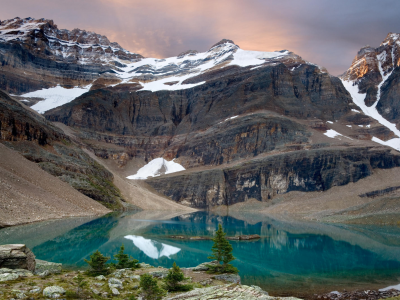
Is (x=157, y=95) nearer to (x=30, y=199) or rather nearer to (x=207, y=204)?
(x=207, y=204)

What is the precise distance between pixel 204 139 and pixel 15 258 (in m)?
110

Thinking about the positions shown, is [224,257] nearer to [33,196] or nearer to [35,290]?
[35,290]

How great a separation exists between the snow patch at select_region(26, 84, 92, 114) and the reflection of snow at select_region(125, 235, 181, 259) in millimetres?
135526

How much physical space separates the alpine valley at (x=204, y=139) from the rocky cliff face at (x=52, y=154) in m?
0.31

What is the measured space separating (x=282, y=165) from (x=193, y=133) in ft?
163

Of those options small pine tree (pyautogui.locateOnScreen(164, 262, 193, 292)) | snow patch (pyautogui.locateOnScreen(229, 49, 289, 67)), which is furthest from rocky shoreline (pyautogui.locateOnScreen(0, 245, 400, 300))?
snow patch (pyautogui.locateOnScreen(229, 49, 289, 67))

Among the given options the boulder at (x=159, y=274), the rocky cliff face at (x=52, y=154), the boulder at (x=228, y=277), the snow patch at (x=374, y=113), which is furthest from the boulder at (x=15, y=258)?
the snow patch at (x=374, y=113)

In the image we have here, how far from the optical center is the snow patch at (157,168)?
387ft

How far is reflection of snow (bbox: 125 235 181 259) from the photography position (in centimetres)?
2438

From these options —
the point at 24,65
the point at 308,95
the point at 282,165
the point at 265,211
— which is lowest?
the point at 265,211

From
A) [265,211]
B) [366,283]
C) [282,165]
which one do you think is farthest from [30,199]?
[282,165]

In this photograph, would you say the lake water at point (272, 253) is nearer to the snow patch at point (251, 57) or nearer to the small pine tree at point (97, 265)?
the small pine tree at point (97, 265)

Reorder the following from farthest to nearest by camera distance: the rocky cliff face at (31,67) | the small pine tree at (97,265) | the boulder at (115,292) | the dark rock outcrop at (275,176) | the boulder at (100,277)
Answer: the rocky cliff face at (31,67) → the dark rock outcrop at (275,176) → the small pine tree at (97,265) → the boulder at (100,277) → the boulder at (115,292)

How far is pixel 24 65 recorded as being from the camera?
170875 mm
